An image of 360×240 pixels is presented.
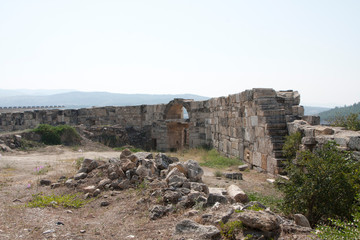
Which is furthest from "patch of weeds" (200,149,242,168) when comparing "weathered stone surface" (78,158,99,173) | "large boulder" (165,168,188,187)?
"large boulder" (165,168,188,187)

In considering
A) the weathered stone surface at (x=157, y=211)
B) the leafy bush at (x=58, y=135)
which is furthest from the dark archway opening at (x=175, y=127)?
the weathered stone surface at (x=157, y=211)

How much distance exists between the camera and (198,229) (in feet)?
14.0

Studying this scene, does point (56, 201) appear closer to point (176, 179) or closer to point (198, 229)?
point (176, 179)

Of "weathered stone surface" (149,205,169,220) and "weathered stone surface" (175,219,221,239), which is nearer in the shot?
"weathered stone surface" (175,219,221,239)

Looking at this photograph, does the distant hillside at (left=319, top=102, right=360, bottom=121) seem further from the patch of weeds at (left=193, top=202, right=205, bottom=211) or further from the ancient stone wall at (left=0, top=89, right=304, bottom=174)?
the patch of weeds at (left=193, top=202, right=205, bottom=211)

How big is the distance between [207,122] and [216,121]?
1.34 meters

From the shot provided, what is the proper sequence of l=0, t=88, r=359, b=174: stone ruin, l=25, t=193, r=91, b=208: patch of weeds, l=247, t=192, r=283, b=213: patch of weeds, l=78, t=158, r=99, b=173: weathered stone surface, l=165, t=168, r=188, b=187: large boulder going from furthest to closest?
l=0, t=88, r=359, b=174: stone ruin → l=78, t=158, r=99, b=173: weathered stone surface → l=165, t=168, r=188, b=187: large boulder → l=25, t=193, r=91, b=208: patch of weeds → l=247, t=192, r=283, b=213: patch of weeds

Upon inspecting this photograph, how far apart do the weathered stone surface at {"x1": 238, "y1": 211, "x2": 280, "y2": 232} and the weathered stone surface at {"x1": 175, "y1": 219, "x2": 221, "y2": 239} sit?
38 cm

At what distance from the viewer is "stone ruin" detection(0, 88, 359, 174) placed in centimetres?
983

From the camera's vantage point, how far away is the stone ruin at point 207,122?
983 centimetres

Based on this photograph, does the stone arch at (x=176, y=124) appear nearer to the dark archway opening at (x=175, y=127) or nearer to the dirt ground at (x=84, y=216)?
the dark archway opening at (x=175, y=127)

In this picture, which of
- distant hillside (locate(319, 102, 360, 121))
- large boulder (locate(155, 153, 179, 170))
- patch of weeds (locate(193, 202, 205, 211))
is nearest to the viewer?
patch of weeds (locate(193, 202, 205, 211))

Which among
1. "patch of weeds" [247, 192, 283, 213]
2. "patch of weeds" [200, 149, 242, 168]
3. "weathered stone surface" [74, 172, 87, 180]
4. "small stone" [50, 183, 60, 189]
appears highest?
"weathered stone surface" [74, 172, 87, 180]

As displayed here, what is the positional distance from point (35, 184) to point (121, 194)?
2541 millimetres
